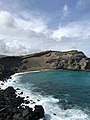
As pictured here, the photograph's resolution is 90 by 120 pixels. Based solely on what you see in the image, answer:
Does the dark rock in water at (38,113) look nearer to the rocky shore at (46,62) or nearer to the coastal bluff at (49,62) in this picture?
the rocky shore at (46,62)

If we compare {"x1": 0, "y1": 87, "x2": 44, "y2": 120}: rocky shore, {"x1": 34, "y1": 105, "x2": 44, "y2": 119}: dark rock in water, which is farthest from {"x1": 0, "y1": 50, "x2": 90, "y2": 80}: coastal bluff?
{"x1": 34, "y1": 105, "x2": 44, "y2": 119}: dark rock in water

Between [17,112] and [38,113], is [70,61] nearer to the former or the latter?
[38,113]

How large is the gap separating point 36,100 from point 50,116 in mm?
14268

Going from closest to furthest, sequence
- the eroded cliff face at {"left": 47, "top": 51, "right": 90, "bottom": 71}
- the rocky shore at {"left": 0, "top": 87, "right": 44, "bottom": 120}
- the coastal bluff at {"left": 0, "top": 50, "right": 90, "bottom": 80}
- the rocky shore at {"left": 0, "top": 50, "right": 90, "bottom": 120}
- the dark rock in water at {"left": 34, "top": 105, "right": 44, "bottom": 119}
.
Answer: the rocky shore at {"left": 0, "top": 87, "right": 44, "bottom": 120}
the dark rock in water at {"left": 34, "top": 105, "right": 44, "bottom": 119}
the rocky shore at {"left": 0, "top": 50, "right": 90, "bottom": 120}
the coastal bluff at {"left": 0, "top": 50, "right": 90, "bottom": 80}
the eroded cliff face at {"left": 47, "top": 51, "right": 90, "bottom": 71}

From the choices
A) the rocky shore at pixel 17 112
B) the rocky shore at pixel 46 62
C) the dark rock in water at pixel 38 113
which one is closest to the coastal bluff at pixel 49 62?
the rocky shore at pixel 46 62

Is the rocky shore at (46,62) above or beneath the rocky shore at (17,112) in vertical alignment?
above

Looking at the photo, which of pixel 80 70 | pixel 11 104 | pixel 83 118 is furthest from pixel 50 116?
pixel 80 70

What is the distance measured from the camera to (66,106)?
54.2 meters

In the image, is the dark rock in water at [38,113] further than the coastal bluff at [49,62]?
No

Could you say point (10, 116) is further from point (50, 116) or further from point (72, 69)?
point (72, 69)

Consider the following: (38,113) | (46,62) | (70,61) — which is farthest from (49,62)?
(38,113)

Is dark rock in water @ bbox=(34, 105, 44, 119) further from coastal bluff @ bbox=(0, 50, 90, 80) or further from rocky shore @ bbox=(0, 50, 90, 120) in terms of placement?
coastal bluff @ bbox=(0, 50, 90, 80)

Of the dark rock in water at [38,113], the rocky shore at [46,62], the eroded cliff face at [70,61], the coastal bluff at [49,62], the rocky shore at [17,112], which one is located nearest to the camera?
the rocky shore at [17,112]

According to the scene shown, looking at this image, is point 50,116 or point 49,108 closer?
point 50,116
